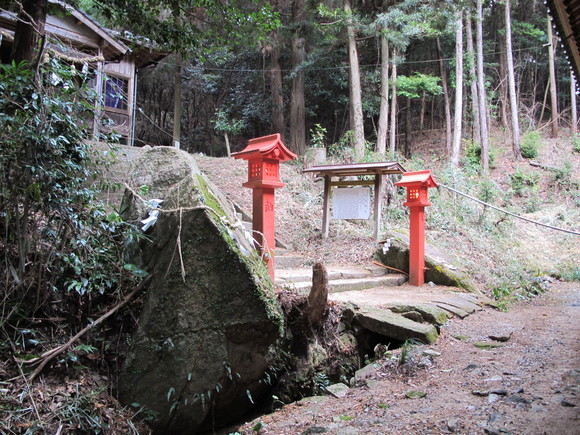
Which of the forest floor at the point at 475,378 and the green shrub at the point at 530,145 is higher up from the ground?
the green shrub at the point at 530,145

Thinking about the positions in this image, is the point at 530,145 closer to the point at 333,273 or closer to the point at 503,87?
the point at 503,87

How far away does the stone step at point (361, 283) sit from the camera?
603 cm

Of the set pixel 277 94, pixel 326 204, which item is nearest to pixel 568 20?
pixel 326 204

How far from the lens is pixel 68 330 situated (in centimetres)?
333

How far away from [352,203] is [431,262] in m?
2.49

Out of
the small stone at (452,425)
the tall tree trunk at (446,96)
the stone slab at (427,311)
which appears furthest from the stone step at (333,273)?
the tall tree trunk at (446,96)

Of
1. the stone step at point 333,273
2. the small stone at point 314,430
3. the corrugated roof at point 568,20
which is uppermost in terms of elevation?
the corrugated roof at point 568,20

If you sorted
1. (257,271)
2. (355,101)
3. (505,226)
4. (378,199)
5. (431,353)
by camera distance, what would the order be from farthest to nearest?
(355,101) < (505,226) < (378,199) < (431,353) < (257,271)

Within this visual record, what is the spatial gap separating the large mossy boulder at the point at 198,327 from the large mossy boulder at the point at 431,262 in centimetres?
462

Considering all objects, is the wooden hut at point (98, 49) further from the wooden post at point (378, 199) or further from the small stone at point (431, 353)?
the small stone at point (431, 353)

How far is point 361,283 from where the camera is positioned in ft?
21.8

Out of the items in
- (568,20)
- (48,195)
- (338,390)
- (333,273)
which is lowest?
(338,390)

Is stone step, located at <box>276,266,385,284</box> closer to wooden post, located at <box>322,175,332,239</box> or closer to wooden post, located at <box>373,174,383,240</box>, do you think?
wooden post, located at <box>373,174,383,240</box>

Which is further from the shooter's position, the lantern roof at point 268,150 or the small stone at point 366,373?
the lantern roof at point 268,150
